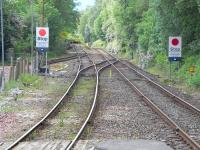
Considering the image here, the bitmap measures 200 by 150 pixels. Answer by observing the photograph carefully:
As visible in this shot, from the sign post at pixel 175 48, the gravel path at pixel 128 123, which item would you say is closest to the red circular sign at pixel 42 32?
the sign post at pixel 175 48

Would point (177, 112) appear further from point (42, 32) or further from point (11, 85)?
point (42, 32)

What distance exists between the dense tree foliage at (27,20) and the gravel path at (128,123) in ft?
73.7

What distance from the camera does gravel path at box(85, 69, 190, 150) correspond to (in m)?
13.1

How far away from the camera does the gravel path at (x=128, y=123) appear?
515 inches

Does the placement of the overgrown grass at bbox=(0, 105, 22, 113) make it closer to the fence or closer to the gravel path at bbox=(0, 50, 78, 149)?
the gravel path at bbox=(0, 50, 78, 149)

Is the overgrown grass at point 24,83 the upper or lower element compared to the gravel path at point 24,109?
upper

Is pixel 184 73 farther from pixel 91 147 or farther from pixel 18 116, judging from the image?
pixel 91 147

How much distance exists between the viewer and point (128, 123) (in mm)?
15430

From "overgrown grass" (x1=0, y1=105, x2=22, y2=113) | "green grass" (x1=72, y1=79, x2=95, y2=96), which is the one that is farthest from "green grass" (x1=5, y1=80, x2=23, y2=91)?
"overgrown grass" (x1=0, y1=105, x2=22, y2=113)

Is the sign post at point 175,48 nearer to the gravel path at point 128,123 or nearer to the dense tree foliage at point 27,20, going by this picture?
the gravel path at point 128,123

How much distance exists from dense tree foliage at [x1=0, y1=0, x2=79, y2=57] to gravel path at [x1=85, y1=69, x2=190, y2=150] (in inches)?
884

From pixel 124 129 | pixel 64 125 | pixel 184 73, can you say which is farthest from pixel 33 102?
pixel 184 73

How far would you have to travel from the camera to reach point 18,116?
55.8 feet

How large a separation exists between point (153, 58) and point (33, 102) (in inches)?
1101
